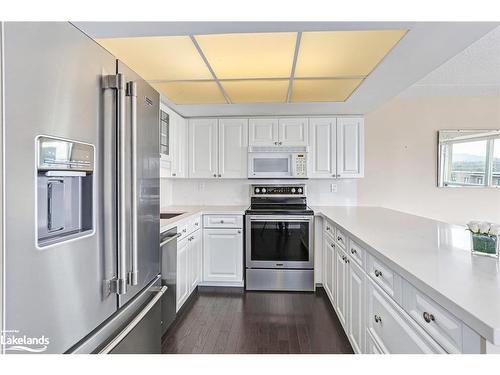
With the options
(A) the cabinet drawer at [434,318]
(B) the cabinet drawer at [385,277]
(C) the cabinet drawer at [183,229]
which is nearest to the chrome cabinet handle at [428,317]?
(A) the cabinet drawer at [434,318]

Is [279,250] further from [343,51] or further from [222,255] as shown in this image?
[343,51]

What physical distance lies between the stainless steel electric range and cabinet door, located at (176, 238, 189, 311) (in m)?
0.77

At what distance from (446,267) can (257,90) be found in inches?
85.2

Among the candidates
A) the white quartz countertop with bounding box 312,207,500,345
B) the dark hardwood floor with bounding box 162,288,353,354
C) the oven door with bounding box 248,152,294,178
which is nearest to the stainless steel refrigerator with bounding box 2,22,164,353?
the dark hardwood floor with bounding box 162,288,353,354

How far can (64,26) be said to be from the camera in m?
0.84

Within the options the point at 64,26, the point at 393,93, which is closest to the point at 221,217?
the point at 393,93

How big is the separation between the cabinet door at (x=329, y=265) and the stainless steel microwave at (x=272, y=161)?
1003mm

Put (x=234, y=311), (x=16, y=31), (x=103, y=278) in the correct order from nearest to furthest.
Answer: (x=16, y=31)
(x=103, y=278)
(x=234, y=311)

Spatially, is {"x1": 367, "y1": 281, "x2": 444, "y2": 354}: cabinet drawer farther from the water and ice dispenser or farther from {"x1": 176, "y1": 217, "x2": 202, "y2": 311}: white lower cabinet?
{"x1": 176, "y1": 217, "x2": 202, "y2": 311}: white lower cabinet

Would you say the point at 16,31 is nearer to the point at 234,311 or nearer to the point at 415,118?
the point at 234,311

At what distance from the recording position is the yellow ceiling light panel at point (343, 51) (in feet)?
5.59

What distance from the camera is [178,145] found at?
343 cm

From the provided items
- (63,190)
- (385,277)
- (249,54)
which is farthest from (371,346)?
(249,54)

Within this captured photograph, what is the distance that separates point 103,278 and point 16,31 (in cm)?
78
